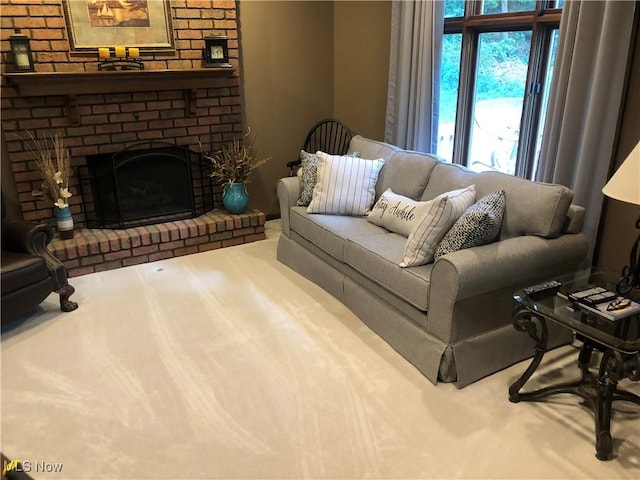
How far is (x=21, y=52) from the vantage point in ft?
11.2

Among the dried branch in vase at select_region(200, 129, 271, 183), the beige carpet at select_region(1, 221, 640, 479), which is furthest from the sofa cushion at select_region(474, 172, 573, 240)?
the dried branch in vase at select_region(200, 129, 271, 183)

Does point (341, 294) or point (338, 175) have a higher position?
point (338, 175)

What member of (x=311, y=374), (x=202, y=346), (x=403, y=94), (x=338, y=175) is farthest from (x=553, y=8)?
(x=202, y=346)

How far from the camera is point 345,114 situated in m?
4.97

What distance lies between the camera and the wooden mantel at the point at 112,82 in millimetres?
3492

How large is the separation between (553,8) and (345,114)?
225cm

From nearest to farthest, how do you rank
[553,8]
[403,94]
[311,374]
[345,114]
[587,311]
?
[587,311] < [311,374] < [553,8] < [403,94] < [345,114]

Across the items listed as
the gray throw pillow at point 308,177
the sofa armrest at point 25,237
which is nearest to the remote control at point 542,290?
the gray throw pillow at point 308,177

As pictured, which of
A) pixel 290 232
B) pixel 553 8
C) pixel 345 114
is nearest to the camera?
pixel 553 8

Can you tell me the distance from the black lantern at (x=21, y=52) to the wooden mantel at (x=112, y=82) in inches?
2.3

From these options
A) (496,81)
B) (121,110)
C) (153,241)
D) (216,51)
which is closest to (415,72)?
(496,81)

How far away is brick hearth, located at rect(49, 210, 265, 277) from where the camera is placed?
3.72 meters

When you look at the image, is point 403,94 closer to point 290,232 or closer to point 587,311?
point 290,232

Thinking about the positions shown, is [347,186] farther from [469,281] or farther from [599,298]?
[599,298]
